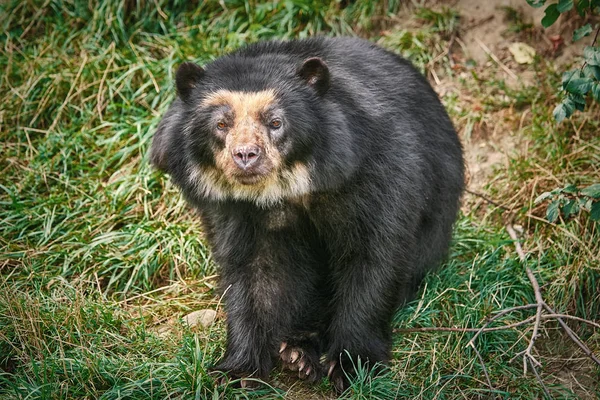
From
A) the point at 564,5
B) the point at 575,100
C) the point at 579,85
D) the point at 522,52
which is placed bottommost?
the point at 522,52

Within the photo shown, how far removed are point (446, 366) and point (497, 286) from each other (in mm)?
1098

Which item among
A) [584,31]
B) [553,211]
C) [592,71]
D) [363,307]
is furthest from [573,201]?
[363,307]

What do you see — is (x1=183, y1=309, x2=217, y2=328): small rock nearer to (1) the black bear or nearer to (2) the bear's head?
(1) the black bear

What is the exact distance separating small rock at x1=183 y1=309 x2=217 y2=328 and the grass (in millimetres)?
117

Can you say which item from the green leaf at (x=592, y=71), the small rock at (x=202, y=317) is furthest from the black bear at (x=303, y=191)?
the green leaf at (x=592, y=71)

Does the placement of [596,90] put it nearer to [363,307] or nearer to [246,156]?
[363,307]

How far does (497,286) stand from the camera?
22.1 ft

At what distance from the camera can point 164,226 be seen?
7605mm

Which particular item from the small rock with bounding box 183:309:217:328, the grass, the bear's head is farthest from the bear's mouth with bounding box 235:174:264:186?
the small rock with bounding box 183:309:217:328

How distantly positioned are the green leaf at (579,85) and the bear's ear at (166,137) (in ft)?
Answer: 9.28

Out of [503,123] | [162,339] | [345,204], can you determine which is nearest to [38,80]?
[162,339]

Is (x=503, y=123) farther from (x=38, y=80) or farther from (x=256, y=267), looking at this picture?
(x=38, y=80)

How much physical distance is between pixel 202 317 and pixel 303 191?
5.29 feet

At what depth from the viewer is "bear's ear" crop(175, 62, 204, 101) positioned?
19.0 ft
